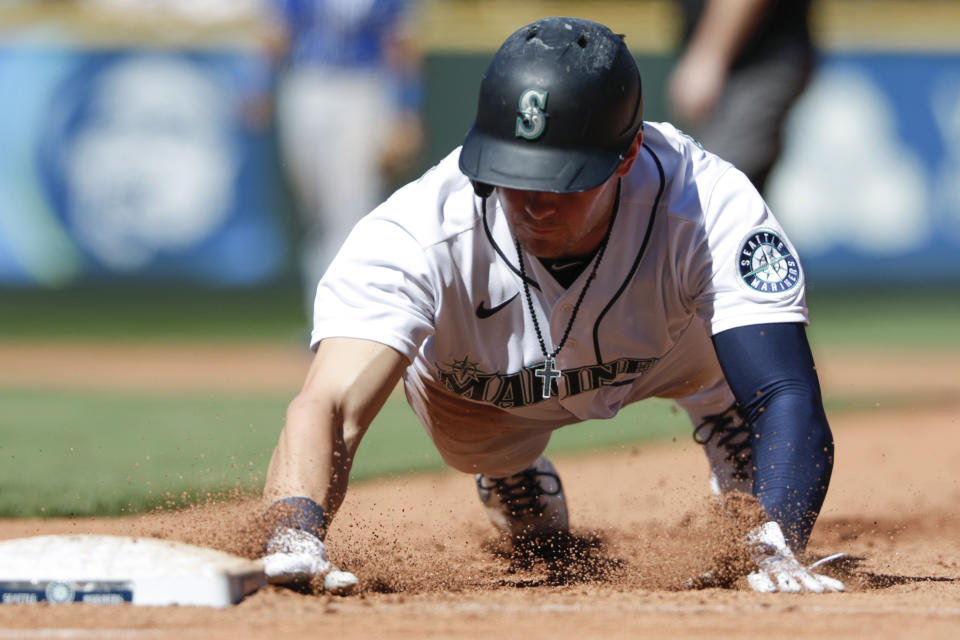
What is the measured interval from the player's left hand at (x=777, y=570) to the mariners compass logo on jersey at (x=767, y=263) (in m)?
0.57

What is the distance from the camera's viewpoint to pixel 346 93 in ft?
28.3

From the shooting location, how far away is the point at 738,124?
513 cm

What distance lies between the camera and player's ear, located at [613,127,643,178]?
3.00 metres

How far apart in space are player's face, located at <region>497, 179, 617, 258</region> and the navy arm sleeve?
42 centimetres

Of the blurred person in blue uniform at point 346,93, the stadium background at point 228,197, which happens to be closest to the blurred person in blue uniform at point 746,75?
the stadium background at point 228,197

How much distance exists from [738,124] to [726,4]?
18.4 inches

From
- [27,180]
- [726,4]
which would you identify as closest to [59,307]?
[27,180]

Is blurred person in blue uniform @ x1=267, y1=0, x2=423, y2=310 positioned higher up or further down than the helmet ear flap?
higher up

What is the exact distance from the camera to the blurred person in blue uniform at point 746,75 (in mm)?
5035

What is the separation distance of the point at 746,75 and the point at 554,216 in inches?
102

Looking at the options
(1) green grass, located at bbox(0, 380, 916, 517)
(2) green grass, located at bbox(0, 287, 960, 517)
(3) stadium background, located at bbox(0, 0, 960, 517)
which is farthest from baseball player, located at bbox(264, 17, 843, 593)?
(3) stadium background, located at bbox(0, 0, 960, 517)

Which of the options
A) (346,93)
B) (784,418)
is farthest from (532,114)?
(346,93)

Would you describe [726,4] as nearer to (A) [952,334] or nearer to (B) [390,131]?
(B) [390,131]

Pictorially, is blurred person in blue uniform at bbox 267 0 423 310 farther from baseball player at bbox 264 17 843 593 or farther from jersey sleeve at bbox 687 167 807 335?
jersey sleeve at bbox 687 167 807 335
